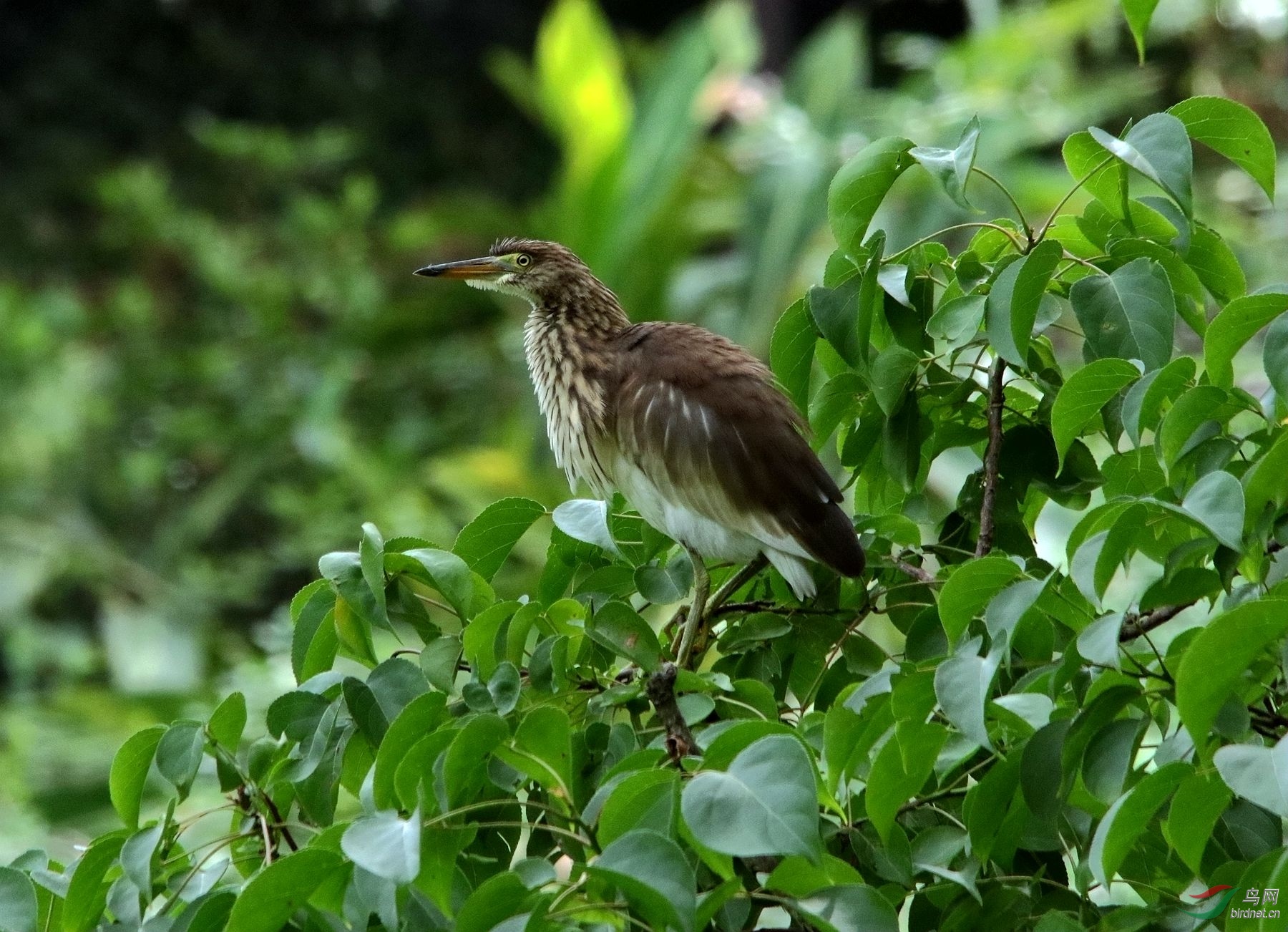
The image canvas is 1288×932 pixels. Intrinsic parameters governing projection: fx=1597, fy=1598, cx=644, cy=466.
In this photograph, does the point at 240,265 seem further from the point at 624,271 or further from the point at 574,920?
the point at 574,920

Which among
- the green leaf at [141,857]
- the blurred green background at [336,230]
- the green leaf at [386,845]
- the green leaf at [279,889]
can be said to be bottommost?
the blurred green background at [336,230]

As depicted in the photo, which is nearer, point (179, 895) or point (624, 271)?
point (179, 895)

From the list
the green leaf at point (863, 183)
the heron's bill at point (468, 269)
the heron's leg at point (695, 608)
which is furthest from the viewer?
the heron's bill at point (468, 269)

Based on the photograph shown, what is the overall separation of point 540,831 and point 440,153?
25.1 feet

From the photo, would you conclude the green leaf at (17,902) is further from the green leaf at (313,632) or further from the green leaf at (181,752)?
the green leaf at (313,632)

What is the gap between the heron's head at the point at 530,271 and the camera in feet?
7.89

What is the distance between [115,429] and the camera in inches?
268

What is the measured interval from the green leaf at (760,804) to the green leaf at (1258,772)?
24cm

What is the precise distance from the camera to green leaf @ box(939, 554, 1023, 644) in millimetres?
1117

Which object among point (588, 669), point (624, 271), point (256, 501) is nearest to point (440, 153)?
point (256, 501)

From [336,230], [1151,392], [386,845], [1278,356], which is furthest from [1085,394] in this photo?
[336,230]

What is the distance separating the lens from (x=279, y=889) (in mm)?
1104

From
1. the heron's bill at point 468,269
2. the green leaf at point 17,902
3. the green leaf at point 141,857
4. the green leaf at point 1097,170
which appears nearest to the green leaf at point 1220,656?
the green leaf at point 1097,170

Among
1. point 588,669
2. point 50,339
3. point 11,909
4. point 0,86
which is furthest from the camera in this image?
point 0,86
